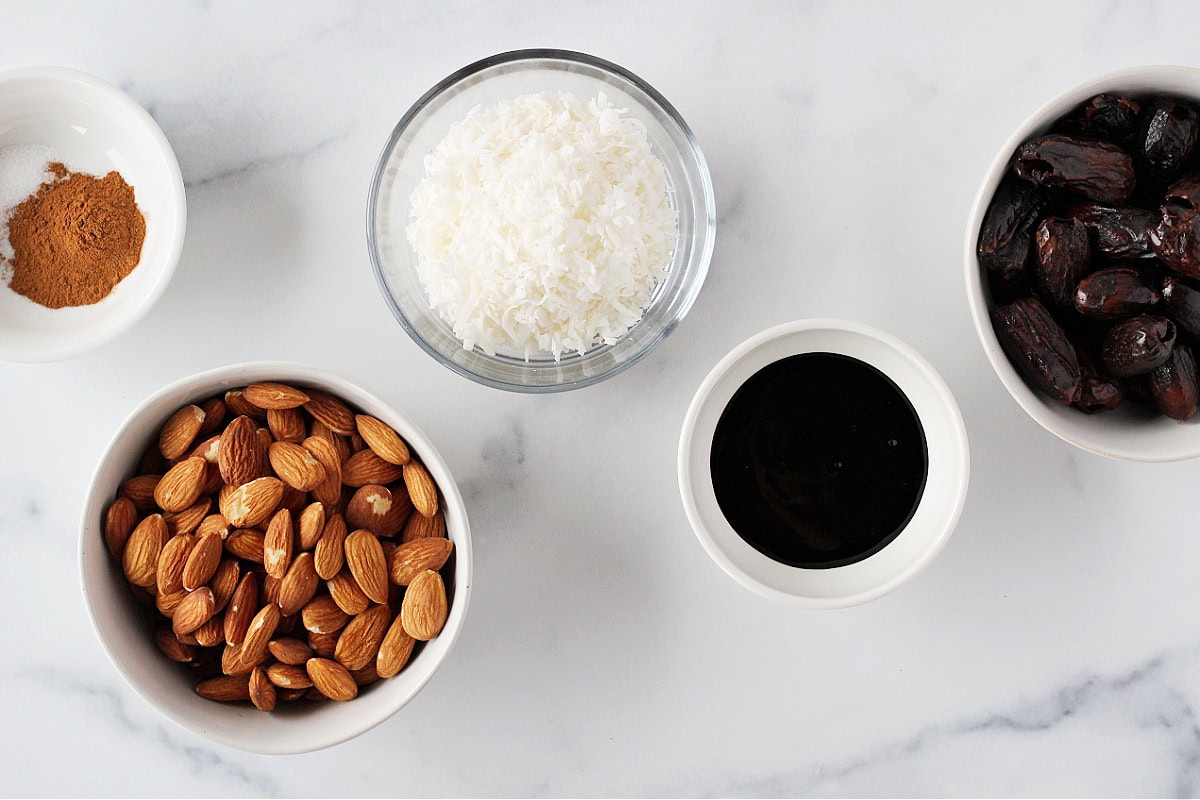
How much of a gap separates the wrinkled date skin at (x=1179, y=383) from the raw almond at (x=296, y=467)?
0.82m

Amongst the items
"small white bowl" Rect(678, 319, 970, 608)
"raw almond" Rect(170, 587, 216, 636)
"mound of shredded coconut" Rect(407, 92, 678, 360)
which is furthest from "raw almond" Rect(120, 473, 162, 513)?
"small white bowl" Rect(678, 319, 970, 608)

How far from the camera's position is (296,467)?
35.6 inches

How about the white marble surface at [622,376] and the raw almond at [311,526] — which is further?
the white marble surface at [622,376]

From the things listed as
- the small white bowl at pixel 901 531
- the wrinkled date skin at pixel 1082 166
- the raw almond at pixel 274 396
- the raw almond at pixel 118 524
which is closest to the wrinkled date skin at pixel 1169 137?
the wrinkled date skin at pixel 1082 166

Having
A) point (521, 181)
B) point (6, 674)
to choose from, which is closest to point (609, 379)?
point (521, 181)

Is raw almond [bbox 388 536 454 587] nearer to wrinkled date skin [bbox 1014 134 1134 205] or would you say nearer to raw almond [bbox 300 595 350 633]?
raw almond [bbox 300 595 350 633]

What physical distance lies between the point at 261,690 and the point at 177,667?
0.11 metres

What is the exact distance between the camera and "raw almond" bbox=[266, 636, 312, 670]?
0.91 metres

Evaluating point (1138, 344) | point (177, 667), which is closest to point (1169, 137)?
point (1138, 344)

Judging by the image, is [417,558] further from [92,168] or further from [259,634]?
[92,168]

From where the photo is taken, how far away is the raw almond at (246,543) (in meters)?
0.91

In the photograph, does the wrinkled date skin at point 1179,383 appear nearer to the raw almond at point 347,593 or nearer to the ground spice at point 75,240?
→ the raw almond at point 347,593

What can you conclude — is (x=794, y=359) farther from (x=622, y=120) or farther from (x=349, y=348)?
(x=349, y=348)

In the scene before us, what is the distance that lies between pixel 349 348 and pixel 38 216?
0.36 metres
